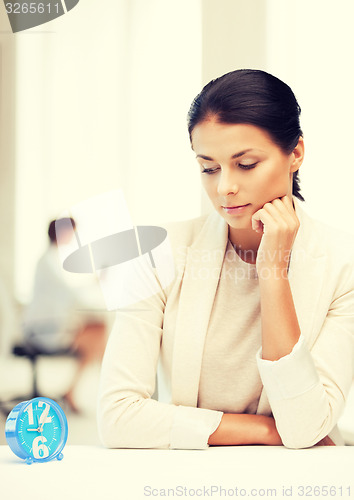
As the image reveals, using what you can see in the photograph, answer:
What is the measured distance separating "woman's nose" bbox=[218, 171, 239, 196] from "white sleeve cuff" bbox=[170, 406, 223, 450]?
1.29ft

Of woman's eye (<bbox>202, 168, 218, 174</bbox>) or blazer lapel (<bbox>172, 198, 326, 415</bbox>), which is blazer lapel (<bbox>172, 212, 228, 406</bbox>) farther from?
woman's eye (<bbox>202, 168, 218, 174</bbox>)

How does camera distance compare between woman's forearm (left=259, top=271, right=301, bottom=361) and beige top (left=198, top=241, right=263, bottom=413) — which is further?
beige top (left=198, top=241, right=263, bottom=413)

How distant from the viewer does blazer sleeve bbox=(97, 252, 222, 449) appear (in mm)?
1082

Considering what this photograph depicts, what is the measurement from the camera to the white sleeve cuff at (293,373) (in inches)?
42.5

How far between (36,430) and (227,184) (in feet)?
1.73

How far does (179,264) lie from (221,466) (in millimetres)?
468

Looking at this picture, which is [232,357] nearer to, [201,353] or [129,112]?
[201,353]

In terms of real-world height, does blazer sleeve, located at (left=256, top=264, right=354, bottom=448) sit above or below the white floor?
above

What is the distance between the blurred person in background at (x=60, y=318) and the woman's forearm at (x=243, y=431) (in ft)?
6.54

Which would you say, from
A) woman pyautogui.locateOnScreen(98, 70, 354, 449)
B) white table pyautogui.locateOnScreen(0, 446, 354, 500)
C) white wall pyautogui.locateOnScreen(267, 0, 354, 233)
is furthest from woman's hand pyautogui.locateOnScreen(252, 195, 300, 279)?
white wall pyautogui.locateOnScreen(267, 0, 354, 233)
